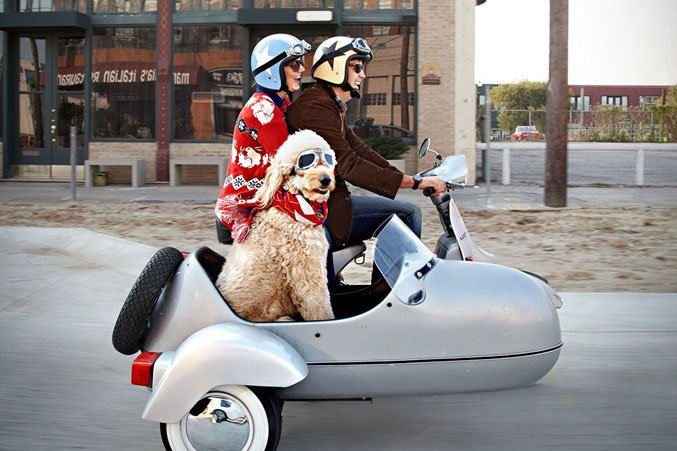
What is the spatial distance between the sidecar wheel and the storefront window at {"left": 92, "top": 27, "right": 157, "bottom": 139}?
Answer: 52.6 feet

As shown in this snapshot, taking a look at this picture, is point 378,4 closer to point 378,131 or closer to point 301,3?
point 301,3

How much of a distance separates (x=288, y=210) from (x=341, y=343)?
63cm

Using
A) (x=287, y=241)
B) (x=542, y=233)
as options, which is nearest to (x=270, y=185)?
(x=287, y=241)

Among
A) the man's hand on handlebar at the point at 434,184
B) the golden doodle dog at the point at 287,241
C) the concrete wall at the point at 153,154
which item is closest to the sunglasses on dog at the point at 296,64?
A: the golden doodle dog at the point at 287,241

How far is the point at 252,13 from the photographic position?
1791cm

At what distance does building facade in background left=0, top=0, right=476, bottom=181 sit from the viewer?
18031 millimetres

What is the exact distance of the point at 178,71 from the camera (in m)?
18.8

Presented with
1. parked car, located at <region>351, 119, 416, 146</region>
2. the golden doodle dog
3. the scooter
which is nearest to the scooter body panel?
the scooter

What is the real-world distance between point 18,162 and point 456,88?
9.92m

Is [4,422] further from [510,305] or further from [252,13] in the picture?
[252,13]

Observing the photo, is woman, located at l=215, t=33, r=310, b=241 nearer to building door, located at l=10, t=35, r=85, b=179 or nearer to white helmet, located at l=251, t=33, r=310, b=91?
white helmet, located at l=251, t=33, r=310, b=91

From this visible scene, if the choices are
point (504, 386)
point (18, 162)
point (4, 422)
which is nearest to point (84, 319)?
point (4, 422)

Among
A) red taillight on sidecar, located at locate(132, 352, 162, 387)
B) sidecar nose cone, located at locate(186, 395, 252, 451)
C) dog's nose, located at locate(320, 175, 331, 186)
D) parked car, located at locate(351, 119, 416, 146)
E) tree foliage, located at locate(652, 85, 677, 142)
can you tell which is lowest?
sidecar nose cone, located at locate(186, 395, 252, 451)

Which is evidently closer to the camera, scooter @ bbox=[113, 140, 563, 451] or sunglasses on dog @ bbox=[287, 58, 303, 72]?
scooter @ bbox=[113, 140, 563, 451]
